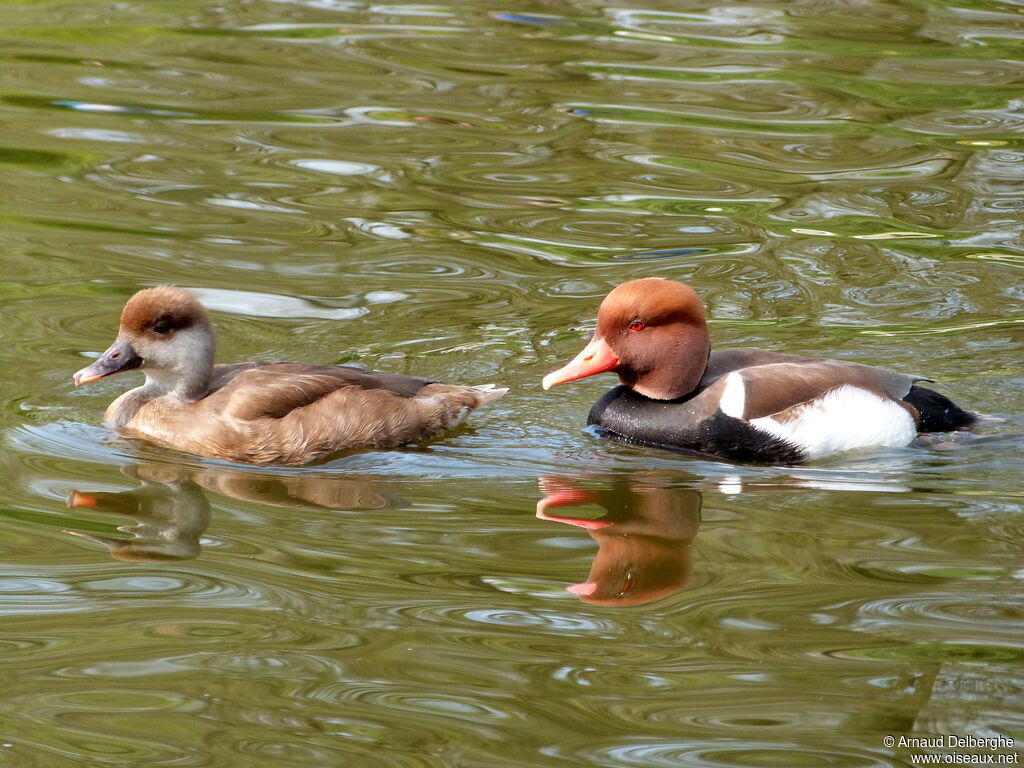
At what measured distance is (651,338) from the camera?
7.41 metres

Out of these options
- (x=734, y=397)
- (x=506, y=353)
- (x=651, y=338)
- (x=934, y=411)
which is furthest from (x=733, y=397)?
(x=506, y=353)

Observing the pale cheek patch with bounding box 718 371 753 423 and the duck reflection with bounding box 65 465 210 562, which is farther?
the pale cheek patch with bounding box 718 371 753 423

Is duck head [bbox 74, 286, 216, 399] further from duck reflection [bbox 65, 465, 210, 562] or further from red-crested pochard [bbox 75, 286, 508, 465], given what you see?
duck reflection [bbox 65, 465, 210, 562]

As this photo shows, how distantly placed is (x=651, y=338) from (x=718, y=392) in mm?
422

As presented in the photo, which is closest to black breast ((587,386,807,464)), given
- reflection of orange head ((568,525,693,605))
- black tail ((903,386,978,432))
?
black tail ((903,386,978,432))

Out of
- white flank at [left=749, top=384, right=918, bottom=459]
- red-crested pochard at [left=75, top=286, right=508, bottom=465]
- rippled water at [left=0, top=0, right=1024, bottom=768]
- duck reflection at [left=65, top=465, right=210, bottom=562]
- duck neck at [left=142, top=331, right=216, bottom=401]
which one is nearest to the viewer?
rippled water at [left=0, top=0, right=1024, bottom=768]

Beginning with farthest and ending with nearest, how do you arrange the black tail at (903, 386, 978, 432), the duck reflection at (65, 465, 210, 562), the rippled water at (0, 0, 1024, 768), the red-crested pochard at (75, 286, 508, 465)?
the black tail at (903, 386, 978, 432), the red-crested pochard at (75, 286, 508, 465), the duck reflection at (65, 465, 210, 562), the rippled water at (0, 0, 1024, 768)

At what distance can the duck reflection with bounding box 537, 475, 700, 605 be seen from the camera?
5.66 m

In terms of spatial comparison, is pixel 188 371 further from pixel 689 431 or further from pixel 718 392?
pixel 718 392

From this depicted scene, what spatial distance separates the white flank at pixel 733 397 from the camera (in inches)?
287

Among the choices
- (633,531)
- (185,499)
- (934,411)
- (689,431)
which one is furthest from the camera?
(934,411)

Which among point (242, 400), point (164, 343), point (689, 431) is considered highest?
point (164, 343)

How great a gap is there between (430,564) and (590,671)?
106 cm

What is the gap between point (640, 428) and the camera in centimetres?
746
